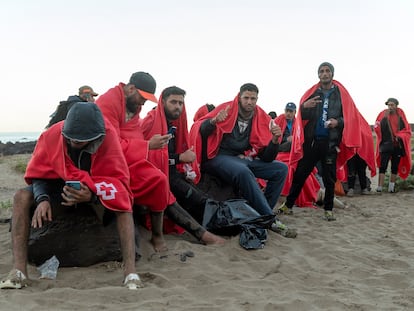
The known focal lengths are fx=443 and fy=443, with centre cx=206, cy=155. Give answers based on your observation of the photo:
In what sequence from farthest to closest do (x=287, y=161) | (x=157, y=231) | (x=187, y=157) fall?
(x=287, y=161) < (x=187, y=157) < (x=157, y=231)

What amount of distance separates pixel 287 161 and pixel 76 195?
4805 millimetres

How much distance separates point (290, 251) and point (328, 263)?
0.42 meters

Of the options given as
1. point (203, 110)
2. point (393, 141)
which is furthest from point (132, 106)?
point (393, 141)

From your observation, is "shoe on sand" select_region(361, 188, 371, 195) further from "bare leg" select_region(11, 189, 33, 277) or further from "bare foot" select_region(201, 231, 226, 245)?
"bare leg" select_region(11, 189, 33, 277)

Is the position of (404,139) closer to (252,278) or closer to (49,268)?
(252,278)

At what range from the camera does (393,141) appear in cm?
874

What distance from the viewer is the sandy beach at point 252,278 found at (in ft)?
9.15

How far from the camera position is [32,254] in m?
3.48

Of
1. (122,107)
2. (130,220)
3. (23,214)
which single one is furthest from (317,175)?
(23,214)

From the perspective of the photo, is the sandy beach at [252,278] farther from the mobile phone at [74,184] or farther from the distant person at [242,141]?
the distant person at [242,141]

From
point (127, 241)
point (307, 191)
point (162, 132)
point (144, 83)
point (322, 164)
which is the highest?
point (144, 83)

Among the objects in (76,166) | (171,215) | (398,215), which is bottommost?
(398,215)

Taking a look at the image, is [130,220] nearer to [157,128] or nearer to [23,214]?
[23,214]

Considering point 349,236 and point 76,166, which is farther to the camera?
point 349,236
